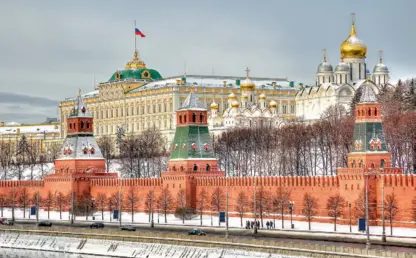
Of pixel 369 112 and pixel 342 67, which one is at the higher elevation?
pixel 342 67

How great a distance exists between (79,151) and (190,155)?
13.3 m

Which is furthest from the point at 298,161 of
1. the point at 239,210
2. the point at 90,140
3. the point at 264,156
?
the point at 239,210

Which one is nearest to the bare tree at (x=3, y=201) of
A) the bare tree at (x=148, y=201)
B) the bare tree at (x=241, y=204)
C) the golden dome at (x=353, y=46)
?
the bare tree at (x=148, y=201)

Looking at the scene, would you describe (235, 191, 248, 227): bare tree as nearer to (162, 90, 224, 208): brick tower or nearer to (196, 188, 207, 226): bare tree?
(196, 188, 207, 226): bare tree

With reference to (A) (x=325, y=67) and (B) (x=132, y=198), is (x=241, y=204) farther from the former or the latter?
(A) (x=325, y=67)

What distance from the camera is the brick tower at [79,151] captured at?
94994 mm

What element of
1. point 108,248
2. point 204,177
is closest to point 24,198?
point 204,177

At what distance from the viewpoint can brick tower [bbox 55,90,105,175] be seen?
312 ft

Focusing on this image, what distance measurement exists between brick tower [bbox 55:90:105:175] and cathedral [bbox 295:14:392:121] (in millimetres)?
48147

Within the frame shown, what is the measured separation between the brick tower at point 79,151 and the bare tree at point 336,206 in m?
27.9

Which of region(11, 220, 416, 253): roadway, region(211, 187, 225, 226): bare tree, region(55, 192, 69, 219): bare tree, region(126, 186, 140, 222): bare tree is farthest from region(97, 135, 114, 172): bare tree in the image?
region(11, 220, 416, 253): roadway

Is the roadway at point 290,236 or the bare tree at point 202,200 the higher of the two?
the bare tree at point 202,200

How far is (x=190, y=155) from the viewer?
8544cm

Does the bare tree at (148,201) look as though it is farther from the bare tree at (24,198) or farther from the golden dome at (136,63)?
the golden dome at (136,63)
